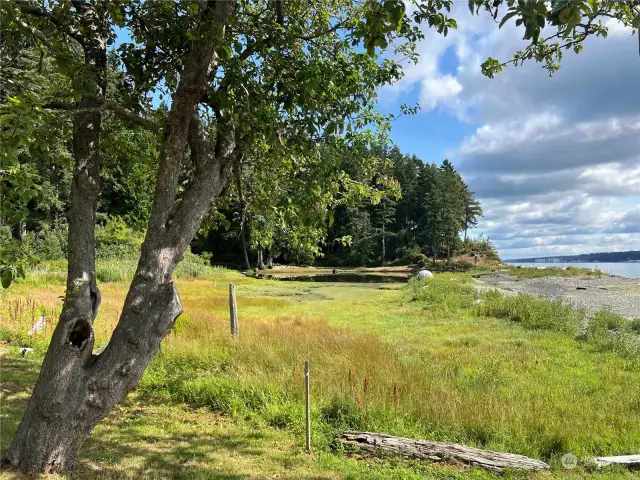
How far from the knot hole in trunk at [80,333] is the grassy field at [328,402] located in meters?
1.34

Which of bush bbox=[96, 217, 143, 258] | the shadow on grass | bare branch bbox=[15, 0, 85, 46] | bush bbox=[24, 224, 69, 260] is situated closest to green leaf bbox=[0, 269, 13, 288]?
the shadow on grass

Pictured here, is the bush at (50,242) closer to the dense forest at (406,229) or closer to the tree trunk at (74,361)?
the dense forest at (406,229)

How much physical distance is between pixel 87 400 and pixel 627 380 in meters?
11.0

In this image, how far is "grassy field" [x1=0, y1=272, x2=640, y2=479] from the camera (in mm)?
5617

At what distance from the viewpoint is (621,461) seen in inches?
229

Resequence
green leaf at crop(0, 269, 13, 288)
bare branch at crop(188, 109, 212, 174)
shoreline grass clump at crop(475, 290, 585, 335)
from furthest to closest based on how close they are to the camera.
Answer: shoreline grass clump at crop(475, 290, 585, 335) → bare branch at crop(188, 109, 212, 174) → green leaf at crop(0, 269, 13, 288)

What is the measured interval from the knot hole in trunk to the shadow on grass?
3.78 ft

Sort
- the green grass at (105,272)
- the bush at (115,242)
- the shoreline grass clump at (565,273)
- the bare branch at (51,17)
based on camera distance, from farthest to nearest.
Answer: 1. the shoreline grass clump at (565,273)
2. the bush at (115,242)
3. the green grass at (105,272)
4. the bare branch at (51,17)

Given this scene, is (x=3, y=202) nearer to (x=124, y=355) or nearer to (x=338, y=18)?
(x=124, y=355)

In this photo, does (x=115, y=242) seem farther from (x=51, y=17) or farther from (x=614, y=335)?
(x=51, y=17)

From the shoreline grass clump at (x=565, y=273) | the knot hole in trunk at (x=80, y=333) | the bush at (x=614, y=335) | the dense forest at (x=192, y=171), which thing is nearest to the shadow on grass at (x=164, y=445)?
the knot hole in trunk at (x=80, y=333)

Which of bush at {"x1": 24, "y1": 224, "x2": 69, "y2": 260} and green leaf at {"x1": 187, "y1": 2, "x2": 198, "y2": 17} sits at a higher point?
green leaf at {"x1": 187, "y1": 2, "x2": 198, "y2": 17}

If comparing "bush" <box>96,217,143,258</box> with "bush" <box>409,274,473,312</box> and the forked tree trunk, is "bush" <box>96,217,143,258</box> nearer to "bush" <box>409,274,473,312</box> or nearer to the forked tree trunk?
"bush" <box>409,274,473,312</box>

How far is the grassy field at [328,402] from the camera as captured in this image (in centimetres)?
562
